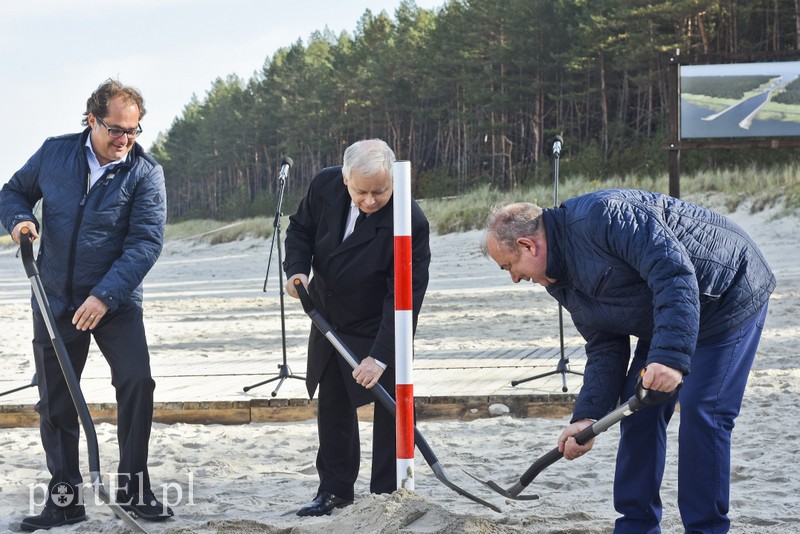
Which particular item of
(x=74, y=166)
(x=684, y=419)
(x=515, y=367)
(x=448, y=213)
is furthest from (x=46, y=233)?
(x=448, y=213)

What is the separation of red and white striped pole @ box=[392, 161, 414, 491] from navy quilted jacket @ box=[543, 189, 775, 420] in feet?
1.71

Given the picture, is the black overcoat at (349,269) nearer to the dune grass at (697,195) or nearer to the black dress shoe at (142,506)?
the black dress shoe at (142,506)

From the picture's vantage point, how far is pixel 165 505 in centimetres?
446

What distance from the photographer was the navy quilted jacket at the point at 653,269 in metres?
3.17

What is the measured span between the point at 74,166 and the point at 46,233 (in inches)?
12.3

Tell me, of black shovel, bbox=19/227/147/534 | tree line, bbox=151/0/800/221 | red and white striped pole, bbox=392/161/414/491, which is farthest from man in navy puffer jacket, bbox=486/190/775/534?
tree line, bbox=151/0/800/221

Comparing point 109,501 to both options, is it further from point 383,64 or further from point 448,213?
point 383,64

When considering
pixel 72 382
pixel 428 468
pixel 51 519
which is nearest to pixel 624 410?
pixel 428 468

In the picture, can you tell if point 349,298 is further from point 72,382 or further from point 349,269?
point 72,382

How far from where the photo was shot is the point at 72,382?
13.2 feet

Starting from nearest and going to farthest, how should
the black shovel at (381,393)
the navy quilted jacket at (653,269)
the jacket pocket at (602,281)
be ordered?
the navy quilted jacket at (653,269), the jacket pocket at (602,281), the black shovel at (381,393)

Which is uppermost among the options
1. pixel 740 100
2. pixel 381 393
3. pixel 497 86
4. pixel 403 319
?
pixel 497 86

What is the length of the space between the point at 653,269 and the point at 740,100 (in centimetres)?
903

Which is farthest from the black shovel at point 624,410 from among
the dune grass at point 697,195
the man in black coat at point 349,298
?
the dune grass at point 697,195
